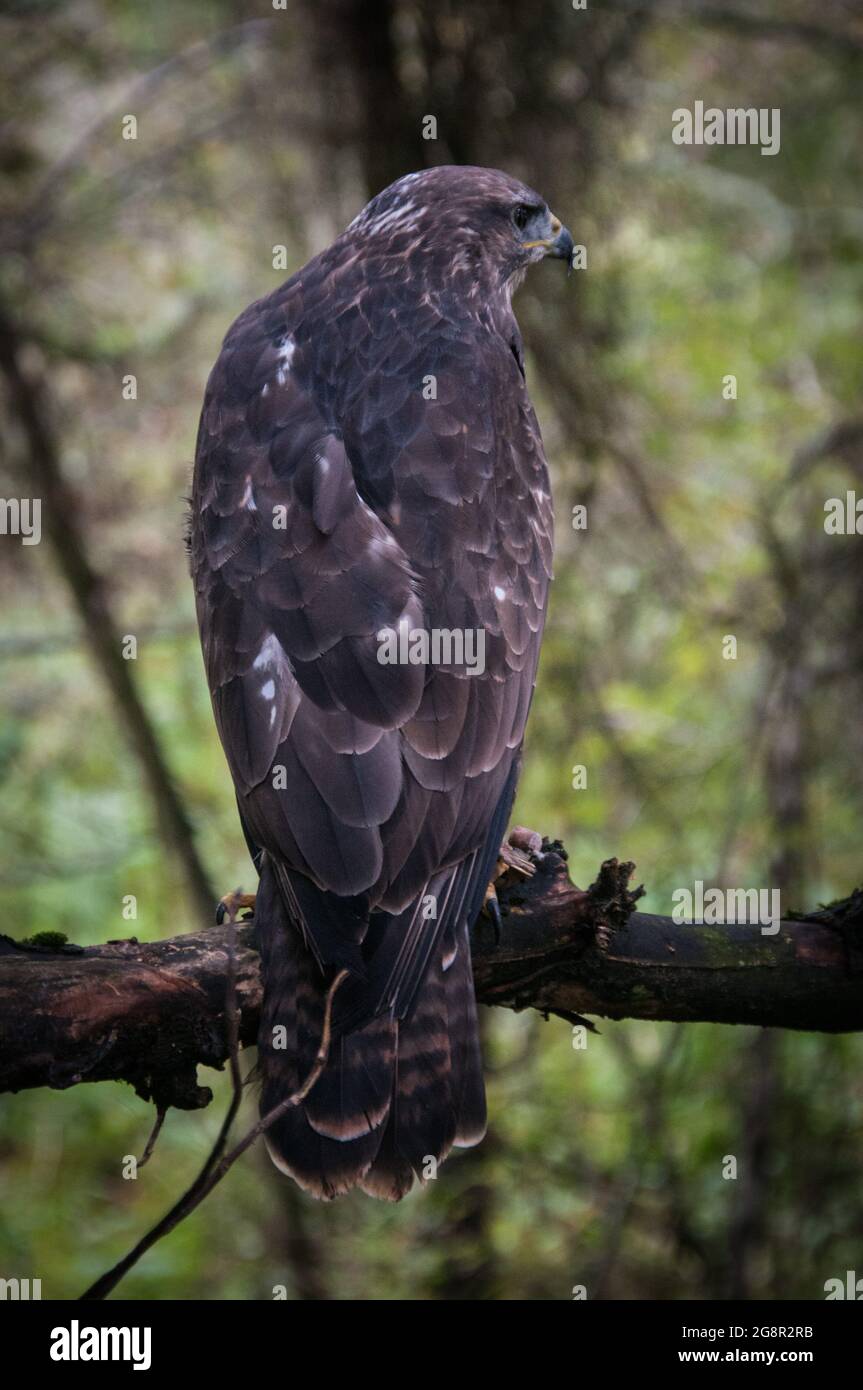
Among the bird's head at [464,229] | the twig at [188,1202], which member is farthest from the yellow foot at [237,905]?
the bird's head at [464,229]

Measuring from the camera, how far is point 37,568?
6125mm

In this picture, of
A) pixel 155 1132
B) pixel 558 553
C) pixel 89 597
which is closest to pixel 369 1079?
pixel 155 1132

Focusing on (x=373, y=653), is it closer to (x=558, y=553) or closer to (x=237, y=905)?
(x=237, y=905)

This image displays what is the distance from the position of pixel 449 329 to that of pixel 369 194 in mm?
1799

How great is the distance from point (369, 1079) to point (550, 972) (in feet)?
1.50

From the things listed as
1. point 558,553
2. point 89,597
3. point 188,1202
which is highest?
point 558,553

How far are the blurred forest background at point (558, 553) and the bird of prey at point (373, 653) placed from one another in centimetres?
162

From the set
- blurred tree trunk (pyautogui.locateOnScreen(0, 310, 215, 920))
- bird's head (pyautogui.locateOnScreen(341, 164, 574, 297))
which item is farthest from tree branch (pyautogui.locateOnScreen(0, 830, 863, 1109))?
blurred tree trunk (pyautogui.locateOnScreen(0, 310, 215, 920))

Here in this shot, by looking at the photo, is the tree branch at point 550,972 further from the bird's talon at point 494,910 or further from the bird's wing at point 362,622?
the bird's wing at point 362,622

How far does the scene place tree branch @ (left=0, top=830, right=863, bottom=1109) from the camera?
2455 mm

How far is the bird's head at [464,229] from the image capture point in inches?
137

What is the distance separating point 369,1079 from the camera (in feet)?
8.21

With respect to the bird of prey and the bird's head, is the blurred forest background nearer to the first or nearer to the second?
the bird's head

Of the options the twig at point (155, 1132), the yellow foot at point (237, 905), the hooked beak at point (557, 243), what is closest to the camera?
the twig at point (155, 1132)
